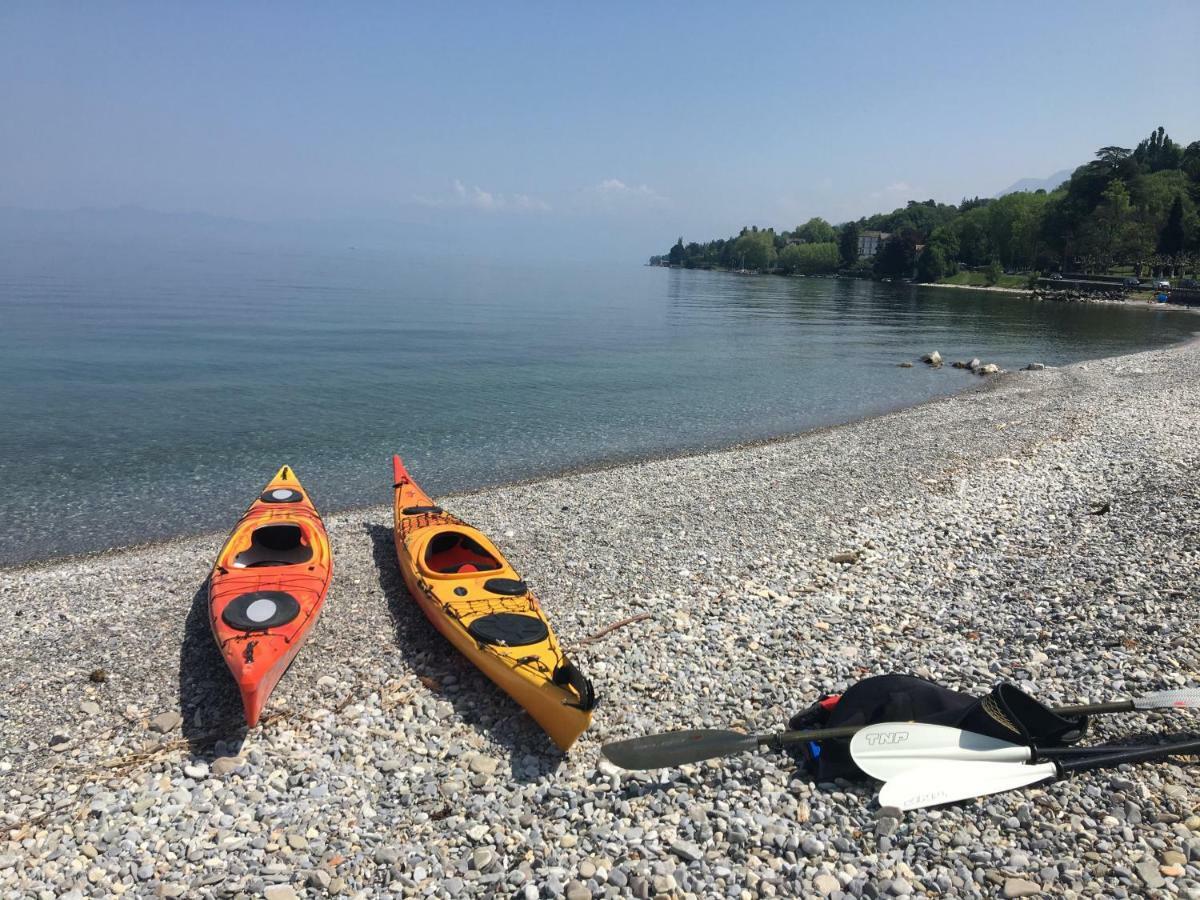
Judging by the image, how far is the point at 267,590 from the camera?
33.0 ft

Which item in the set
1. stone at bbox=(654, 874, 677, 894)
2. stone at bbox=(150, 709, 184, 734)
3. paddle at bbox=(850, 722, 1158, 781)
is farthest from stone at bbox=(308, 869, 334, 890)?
paddle at bbox=(850, 722, 1158, 781)

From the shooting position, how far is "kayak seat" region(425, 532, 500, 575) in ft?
39.4

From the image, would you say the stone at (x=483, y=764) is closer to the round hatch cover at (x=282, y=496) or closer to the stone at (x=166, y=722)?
the stone at (x=166, y=722)

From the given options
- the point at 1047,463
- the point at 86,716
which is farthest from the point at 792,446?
the point at 86,716

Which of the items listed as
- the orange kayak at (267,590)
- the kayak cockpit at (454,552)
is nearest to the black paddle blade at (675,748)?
the orange kayak at (267,590)

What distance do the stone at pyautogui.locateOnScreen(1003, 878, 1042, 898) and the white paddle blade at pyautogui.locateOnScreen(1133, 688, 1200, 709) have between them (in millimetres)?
2646

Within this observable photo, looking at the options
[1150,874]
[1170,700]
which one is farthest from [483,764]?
[1170,700]

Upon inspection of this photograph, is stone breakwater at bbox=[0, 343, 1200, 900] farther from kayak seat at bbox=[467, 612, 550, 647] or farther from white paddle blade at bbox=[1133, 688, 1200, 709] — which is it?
kayak seat at bbox=[467, 612, 550, 647]

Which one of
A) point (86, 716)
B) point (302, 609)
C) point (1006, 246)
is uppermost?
point (1006, 246)

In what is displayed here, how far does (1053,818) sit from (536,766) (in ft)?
15.5

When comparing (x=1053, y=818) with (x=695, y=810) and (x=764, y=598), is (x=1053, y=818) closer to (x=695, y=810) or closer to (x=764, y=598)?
(x=695, y=810)

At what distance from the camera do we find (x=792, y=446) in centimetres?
2284

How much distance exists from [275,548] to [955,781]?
10.5m

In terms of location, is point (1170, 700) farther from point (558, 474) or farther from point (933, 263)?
point (933, 263)
